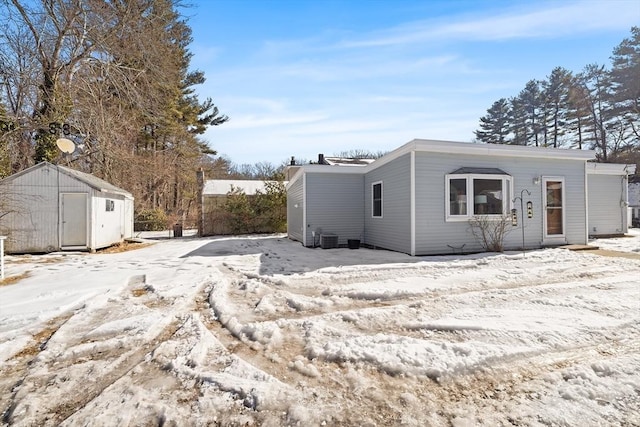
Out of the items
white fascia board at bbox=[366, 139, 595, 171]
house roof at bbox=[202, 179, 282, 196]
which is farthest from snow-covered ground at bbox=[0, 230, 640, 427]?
house roof at bbox=[202, 179, 282, 196]

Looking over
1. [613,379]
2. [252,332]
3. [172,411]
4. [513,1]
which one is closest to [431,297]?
[613,379]

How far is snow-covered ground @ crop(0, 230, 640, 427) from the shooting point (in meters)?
1.97

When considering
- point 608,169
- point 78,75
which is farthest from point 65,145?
point 608,169

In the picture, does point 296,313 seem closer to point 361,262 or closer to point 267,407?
point 267,407

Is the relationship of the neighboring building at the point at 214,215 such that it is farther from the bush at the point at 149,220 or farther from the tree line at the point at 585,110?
the tree line at the point at 585,110

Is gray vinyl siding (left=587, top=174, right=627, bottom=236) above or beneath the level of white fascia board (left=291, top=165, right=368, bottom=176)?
beneath

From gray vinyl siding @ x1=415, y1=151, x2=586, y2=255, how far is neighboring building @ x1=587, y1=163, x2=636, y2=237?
3.55 metres

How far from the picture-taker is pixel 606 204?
1198cm

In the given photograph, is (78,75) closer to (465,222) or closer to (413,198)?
(413,198)

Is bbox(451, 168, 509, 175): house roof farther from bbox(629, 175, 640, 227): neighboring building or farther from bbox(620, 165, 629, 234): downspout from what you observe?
bbox(629, 175, 640, 227): neighboring building

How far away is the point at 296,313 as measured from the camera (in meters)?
3.86

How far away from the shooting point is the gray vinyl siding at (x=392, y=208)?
8180 millimetres

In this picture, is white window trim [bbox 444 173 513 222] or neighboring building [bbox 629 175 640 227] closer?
white window trim [bbox 444 173 513 222]

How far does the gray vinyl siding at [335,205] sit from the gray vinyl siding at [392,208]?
17.1 inches
